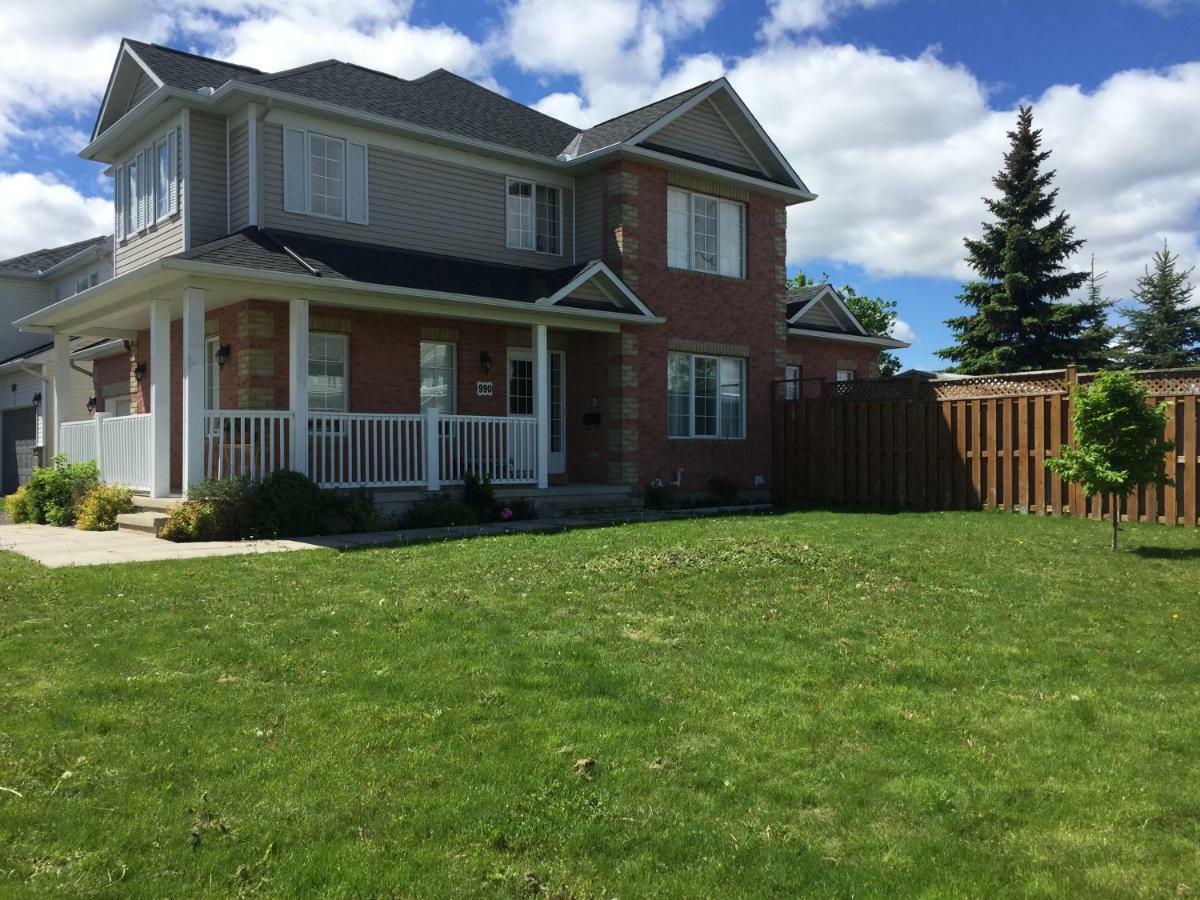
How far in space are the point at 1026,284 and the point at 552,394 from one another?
19238mm

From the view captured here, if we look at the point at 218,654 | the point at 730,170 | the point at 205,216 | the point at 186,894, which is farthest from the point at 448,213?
the point at 186,894

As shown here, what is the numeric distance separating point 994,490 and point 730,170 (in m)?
7.90

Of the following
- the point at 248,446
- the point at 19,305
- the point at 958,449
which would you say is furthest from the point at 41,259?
the point at 958,449

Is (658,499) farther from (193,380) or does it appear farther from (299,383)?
(193,380)

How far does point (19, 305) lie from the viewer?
29.6 m

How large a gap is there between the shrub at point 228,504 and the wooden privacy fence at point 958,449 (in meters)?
10.5

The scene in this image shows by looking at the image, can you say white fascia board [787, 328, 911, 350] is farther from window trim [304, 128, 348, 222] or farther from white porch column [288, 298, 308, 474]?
white porch column [288, 298, 308, 474]

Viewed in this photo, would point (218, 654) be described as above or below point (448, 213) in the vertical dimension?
below

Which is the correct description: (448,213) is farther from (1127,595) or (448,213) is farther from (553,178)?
(1127,595)

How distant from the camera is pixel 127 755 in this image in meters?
4.20

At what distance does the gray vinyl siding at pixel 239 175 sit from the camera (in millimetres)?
14469

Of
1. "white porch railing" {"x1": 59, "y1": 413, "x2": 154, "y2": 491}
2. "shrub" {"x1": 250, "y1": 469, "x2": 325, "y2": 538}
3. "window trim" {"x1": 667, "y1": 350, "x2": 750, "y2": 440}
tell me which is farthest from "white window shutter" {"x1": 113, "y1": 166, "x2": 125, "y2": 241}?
"window trim" {"x1": 667, "y1": 350, "x2": 750, "y2": 440}

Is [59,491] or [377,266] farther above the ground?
[377,266]

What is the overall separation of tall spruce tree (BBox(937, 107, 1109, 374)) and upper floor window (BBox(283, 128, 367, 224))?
2197cm
